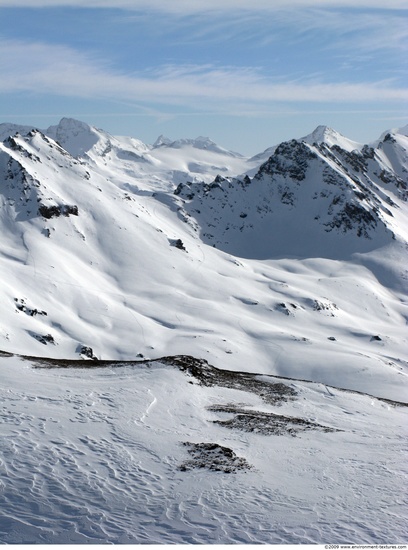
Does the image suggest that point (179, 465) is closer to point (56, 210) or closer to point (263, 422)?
point (263, 422)

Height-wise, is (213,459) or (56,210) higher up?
(56,210)

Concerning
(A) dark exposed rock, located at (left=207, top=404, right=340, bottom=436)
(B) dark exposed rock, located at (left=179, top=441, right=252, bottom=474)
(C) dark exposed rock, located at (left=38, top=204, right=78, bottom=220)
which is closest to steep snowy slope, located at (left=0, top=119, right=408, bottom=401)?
(C) dark exposed rock, located at (left=38, top=204, right=78, bottom=220)

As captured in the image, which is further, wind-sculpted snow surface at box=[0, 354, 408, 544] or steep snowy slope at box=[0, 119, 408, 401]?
steep snowy slope at box=[0, 119, 408, 401]

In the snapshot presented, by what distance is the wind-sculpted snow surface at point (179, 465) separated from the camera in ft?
58.0

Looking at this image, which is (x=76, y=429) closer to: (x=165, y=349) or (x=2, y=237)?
(x=165, y=349)

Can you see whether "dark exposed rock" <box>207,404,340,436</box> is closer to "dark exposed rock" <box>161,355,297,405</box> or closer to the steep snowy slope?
"dark exposed rock" <box>161,355,297,405</box>

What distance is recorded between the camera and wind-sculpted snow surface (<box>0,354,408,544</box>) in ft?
58.0

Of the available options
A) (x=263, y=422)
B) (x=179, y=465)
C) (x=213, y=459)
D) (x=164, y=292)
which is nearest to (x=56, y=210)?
(x=164, y=292)

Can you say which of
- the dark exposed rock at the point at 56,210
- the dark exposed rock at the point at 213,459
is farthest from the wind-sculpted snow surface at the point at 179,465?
the dark exposed rock at the point at 56,210

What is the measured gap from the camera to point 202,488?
2062 centimetres

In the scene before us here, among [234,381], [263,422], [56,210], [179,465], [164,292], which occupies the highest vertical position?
[56,210]

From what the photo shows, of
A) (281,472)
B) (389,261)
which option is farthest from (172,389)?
(389,261)

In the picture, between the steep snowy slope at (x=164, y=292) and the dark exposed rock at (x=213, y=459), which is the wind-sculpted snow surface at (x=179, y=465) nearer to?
the dark exposed rock at (x=213, y=459)

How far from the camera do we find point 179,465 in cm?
2255
